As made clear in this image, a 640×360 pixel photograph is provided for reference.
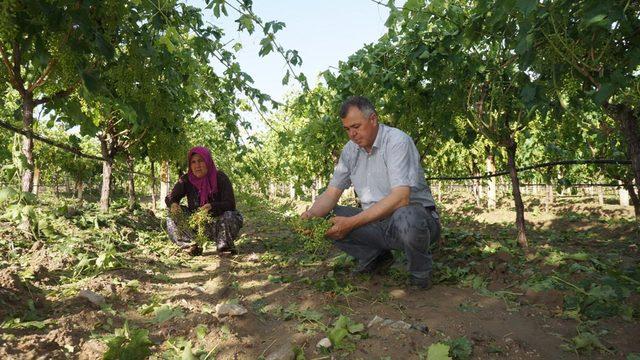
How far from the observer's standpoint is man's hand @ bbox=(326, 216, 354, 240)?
2.96m

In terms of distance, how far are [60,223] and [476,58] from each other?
5054mm

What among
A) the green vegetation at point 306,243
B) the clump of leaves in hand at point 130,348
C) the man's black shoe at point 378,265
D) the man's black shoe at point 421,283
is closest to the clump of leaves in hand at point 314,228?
the green vegetation at point 306,243

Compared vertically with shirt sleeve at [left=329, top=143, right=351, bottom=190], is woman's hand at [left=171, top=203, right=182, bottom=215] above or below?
below

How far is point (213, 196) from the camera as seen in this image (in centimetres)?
500

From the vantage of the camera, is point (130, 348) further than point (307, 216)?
No

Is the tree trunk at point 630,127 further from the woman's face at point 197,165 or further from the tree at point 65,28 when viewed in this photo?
the woman's face at point 197,165

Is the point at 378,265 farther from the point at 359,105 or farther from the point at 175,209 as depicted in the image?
the point at 175,209

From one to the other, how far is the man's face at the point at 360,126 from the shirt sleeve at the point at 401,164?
0.19 meters

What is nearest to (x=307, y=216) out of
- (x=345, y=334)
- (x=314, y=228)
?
(x=314, y=228)

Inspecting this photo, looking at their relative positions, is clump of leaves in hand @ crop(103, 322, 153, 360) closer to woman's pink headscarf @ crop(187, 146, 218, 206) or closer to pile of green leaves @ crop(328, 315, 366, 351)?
pile of green leaves @ crop(328, 315, 366, 351)

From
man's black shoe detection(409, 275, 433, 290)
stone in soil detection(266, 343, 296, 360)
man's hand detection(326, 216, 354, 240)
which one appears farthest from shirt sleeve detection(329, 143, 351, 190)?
stone in soil detection(266, 343, 296, 360)

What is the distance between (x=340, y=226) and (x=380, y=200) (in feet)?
1.11

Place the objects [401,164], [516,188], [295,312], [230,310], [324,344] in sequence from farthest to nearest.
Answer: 1. [516,188]
2. [401,164]
3. [295,312]
4. [230,310]
5. [324,344]

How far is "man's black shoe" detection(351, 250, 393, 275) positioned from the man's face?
954 mm
